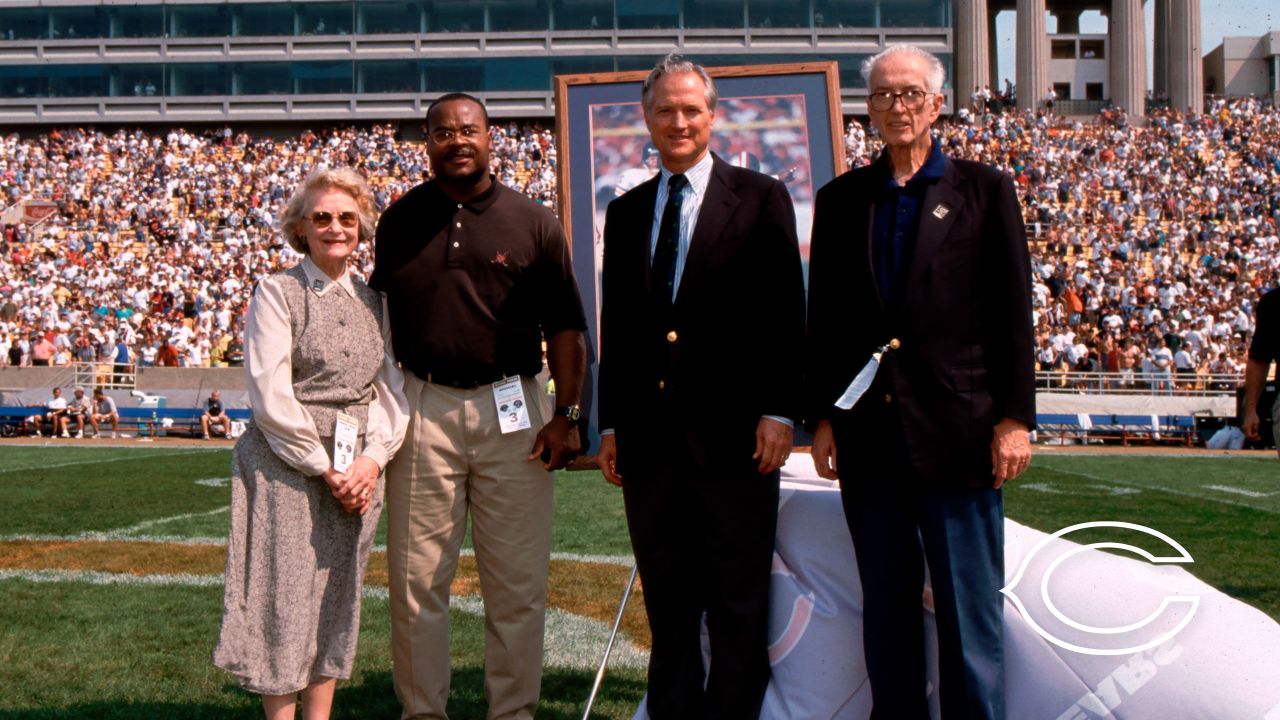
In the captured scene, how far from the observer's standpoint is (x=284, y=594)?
3.57m

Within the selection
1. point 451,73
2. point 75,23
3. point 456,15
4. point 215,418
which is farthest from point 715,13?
point 215,418

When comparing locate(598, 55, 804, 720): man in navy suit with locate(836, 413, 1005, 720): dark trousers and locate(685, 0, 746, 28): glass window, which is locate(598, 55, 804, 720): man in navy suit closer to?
locate(836, 413, 1005, 720): dark trousers

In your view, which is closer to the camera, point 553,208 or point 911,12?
point 553,208

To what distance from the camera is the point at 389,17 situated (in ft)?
167

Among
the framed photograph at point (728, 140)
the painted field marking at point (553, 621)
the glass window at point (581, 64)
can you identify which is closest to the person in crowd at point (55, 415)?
the painted field marking at point (553, 621)

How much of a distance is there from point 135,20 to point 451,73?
14307 millimetres

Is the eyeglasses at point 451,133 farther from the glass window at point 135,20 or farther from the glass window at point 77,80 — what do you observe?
the glass window at point 135,20

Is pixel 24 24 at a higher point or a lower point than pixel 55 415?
higher

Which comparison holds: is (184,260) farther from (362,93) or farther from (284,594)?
(284,594)

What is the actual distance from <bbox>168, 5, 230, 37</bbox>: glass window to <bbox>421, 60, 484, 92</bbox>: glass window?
30.3ft

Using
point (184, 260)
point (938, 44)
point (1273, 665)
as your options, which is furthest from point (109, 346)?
point (938, 44)

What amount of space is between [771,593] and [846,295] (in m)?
0.98

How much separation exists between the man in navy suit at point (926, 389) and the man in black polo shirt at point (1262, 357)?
331 centimetres

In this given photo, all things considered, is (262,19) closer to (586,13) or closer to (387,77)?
(387,77)
